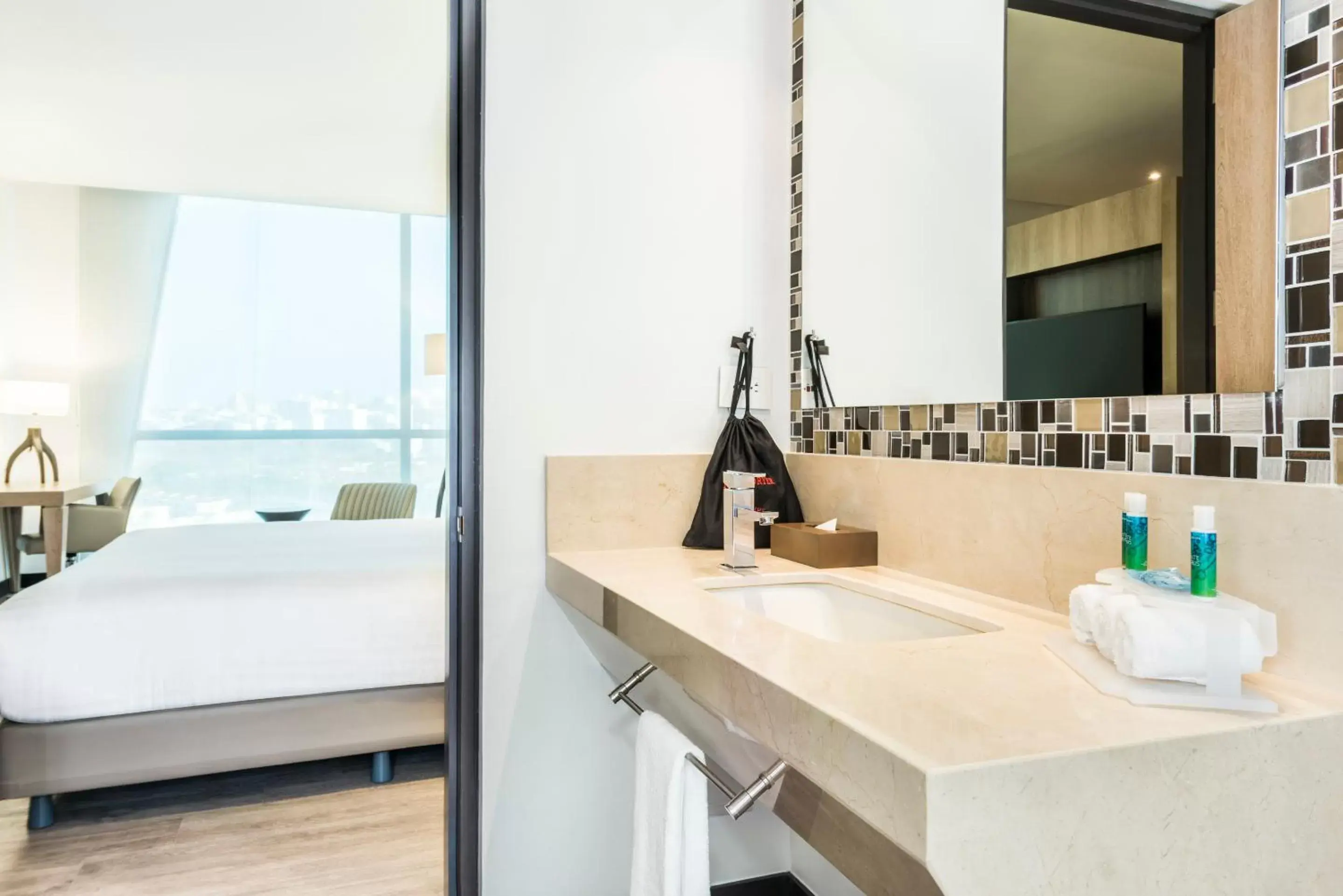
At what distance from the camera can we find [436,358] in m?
1.70

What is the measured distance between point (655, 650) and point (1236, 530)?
702 millimetres

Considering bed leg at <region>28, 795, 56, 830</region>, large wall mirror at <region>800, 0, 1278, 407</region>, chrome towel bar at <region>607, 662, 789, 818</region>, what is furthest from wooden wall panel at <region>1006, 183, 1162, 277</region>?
bed leg at <region>28, 795, 56, 830</region>

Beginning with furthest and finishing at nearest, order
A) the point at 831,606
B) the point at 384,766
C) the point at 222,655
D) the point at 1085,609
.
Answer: the point at 384,766
the point at 222,655
the point at 831,606
the point at 1085,609

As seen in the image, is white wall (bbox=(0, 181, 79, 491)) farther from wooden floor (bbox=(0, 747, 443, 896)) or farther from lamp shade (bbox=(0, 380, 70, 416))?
wooden floor (bbox=(0, 747, 443, 896))

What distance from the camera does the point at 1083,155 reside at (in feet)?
3.79

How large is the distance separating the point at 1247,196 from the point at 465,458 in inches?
51.2

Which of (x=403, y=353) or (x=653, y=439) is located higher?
(x=403, y=353)

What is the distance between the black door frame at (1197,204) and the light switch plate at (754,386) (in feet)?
3.01

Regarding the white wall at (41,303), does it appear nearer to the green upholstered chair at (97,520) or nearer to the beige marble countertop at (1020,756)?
the green upholstered chair at (97,520)

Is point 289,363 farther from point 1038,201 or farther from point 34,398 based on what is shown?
point 1038,201

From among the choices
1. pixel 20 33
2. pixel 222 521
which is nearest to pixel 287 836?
pixel 222 521

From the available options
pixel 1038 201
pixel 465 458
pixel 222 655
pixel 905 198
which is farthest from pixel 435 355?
pixel 1038 201

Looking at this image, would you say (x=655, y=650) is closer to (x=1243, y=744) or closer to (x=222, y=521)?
(x=1243, y=744)

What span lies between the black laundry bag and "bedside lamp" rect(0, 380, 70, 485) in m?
1.23
